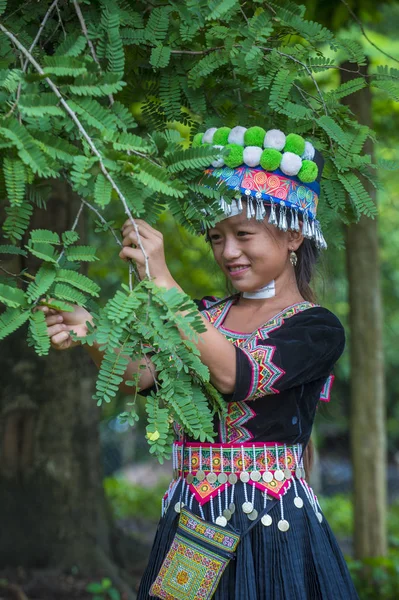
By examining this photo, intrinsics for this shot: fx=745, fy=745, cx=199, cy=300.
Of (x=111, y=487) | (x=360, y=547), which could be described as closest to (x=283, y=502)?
(x=360, y=547)

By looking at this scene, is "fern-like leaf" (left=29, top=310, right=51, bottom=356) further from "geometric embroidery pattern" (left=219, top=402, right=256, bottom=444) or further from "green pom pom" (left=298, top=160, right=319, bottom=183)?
"green pom pom" (left=298, top=160, right=319, bottom=183)

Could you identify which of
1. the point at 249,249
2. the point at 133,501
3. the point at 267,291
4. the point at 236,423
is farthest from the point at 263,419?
the point at 133,501

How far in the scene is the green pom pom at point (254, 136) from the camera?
2.11m

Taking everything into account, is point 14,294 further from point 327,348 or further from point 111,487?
point 111,487

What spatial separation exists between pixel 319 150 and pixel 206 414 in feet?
3.03

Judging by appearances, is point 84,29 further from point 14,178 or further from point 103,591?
point 103,591

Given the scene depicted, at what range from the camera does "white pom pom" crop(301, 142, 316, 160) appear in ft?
7.03

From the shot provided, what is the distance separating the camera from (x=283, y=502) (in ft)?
7.22

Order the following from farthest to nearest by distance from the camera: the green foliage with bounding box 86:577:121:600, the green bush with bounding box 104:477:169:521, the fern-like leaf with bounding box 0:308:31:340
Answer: the green bush with bounding box 104:477:169:521, the green foliage with bounding box 86:577:121:600, the fern-like leaf with bounding box 0:308:31:340

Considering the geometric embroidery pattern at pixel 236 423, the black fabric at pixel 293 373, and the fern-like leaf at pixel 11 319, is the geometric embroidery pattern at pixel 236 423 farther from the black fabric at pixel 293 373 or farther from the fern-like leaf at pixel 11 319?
the fern-like leaf at pixel 11 319

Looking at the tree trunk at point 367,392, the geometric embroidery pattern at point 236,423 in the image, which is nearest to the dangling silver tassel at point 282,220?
the geometric embroidery pattern at point 236,423

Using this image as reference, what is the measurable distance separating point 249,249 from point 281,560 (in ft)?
2.97

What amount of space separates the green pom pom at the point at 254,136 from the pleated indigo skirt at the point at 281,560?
39.2 inches

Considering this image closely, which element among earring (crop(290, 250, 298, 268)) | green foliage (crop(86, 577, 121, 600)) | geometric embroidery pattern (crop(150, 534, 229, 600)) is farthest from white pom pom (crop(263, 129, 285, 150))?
green foliage (crop(86, 577, 121, 600))
